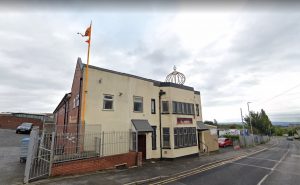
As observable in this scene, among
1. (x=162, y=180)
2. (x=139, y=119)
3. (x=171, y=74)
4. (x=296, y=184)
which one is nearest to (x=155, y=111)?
(x=139, y=119)

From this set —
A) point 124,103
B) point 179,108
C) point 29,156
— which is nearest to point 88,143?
point 29,156

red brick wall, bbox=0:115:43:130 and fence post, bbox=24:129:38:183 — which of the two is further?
red brick wall, bbox=0:115:43:130

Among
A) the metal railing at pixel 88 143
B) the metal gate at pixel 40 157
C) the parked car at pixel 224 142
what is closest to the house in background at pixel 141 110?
the metal railing at pixel 88 143

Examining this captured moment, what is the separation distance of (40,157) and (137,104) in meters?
9.02

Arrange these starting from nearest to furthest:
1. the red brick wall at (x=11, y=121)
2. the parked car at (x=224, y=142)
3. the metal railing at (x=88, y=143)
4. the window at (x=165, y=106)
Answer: the metal railing at (x=88, y=143) < the window at (x=165, y=106) < the parked car at (x=224, y=142) < the red brick wall at (x=11, y=121)

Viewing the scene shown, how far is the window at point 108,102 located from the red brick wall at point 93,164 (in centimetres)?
396

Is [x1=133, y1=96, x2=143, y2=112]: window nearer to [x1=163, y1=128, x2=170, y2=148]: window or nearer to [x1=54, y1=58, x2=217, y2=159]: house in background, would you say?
[x1=54, y1=58, x2=217, y2=159]: house in background

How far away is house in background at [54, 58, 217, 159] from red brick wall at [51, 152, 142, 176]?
126cm

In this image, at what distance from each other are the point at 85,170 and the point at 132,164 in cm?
384

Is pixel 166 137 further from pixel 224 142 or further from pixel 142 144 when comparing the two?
pixel 224 142

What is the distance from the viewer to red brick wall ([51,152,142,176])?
938 cm

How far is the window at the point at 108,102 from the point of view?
14.3 m

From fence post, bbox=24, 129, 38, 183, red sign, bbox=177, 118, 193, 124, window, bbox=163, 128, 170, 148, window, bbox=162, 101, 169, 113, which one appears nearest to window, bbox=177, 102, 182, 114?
red sign, bbox=177, 118, 193, 124

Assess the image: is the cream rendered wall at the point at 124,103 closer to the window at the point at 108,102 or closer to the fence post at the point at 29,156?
the window at the point at 108,102
